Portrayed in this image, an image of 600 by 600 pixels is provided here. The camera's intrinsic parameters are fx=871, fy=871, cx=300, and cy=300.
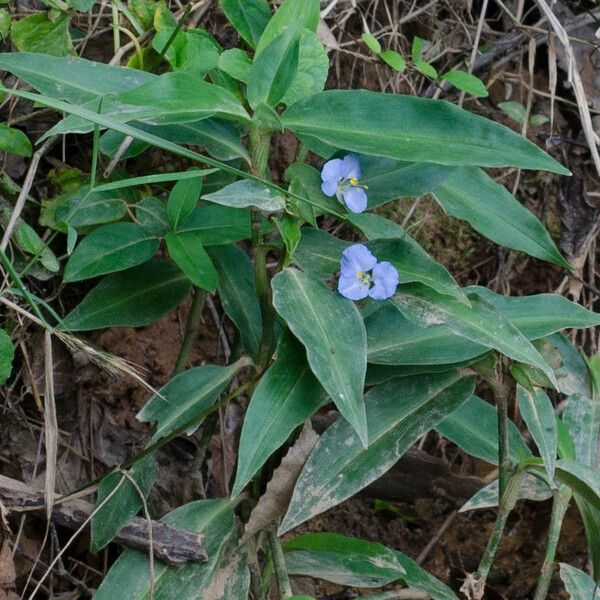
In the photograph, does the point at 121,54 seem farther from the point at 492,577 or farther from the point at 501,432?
the point at 492,577

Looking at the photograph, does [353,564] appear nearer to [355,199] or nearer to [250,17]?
[355,199]

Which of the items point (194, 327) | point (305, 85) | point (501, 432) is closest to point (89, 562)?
point (194, 327)

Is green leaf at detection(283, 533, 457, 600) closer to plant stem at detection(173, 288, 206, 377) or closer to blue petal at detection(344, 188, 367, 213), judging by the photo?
plant stem at detection(173, 288, 206, 377)

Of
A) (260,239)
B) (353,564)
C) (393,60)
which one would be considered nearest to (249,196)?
(260,239)

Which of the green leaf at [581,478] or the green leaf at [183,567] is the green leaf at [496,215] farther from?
the green leaf at [183,567]

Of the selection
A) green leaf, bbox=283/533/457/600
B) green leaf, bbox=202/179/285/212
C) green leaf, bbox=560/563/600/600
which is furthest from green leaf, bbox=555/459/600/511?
green leaf, bbox=202/179/285/212

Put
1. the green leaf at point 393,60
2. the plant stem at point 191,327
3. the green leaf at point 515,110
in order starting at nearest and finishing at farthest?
the plant stem at point 191,327
the green leaf at point 393,60
the green leaf at point 515,110

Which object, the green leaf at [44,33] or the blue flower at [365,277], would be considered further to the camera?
the green leaf at [44,33]

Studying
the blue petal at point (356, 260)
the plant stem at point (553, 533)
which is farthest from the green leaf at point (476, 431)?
the blue petal at point (356, 260)
